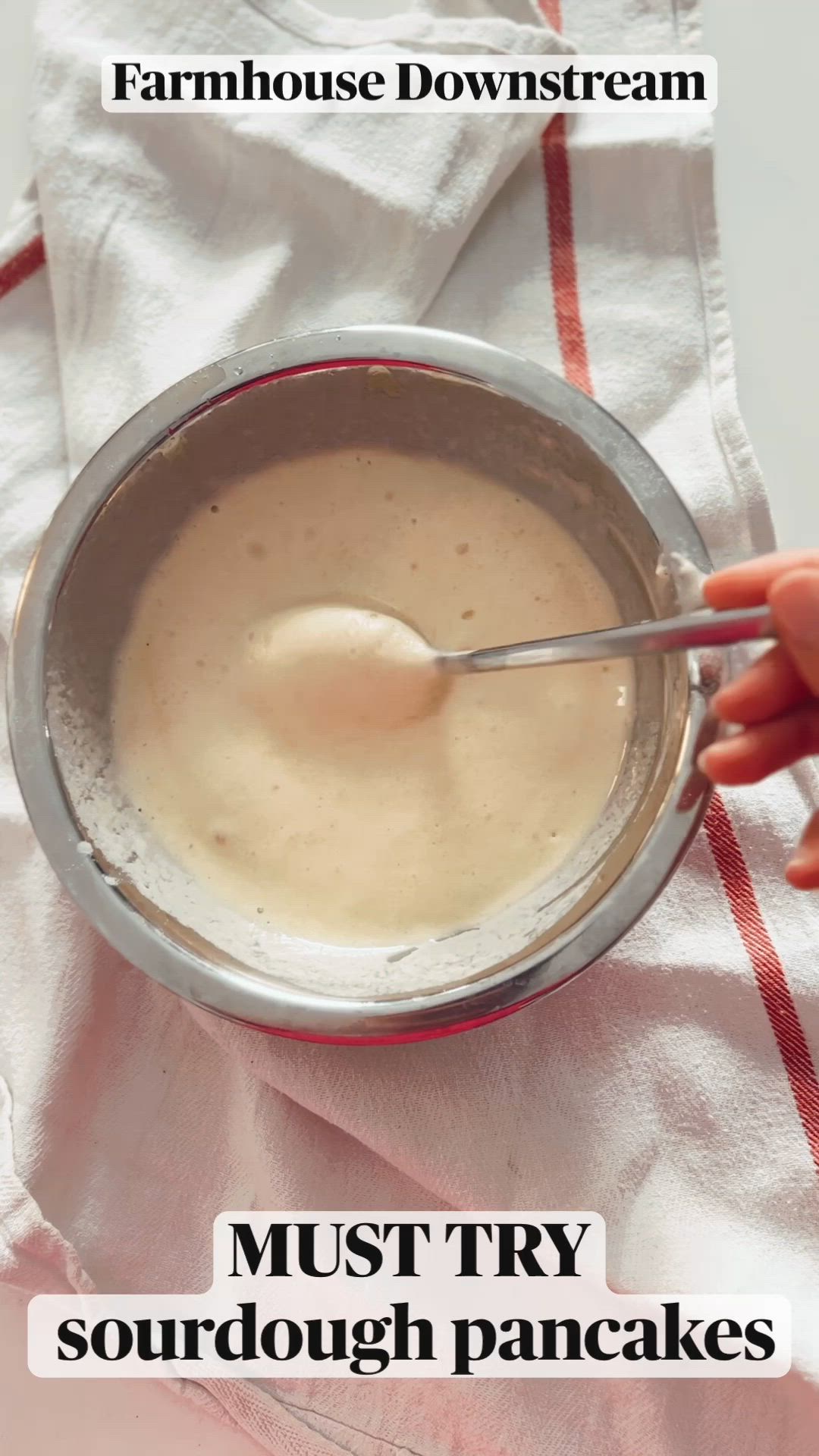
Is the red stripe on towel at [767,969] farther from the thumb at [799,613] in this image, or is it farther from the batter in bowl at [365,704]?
the thumb at [799,613]

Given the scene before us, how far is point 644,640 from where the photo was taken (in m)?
0.60

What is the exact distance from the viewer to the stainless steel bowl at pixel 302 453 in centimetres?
70

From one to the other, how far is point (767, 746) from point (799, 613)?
0.25 feet

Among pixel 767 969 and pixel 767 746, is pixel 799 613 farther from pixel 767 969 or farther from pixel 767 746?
pixel 767 969

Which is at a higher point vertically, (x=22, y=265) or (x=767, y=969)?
(x=22, y=265)

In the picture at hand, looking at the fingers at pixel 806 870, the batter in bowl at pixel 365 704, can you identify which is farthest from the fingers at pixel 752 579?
the batter in bowl at pixel 365 704

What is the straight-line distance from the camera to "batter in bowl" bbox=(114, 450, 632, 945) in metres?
0.80

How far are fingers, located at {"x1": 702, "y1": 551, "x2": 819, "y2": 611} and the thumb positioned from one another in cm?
2

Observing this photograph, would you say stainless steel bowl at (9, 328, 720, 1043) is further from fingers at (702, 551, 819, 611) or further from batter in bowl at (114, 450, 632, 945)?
fingers at (702, 551, 819, 611)

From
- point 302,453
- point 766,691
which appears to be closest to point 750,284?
point 302,453

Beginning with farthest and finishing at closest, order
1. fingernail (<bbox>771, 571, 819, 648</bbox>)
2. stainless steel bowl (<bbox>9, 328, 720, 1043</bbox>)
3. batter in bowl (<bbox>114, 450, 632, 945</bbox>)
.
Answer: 1. batter in bowl (<bbox>114, 450, 632, 945</bbox>)
2. stainless steel bowl (<bbox>9, 328, 720, 1043</bbox>)
3. fingernail (<bbox>771, 571, 819, 648</bbox>)

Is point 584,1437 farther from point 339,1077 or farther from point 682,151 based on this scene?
point 682,151

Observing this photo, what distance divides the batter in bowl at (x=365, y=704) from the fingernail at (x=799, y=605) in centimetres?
27

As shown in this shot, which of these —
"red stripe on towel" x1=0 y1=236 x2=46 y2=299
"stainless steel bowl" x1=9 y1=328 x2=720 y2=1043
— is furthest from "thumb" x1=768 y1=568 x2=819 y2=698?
"red stripe on towel" x1=0 y1=236 x2=46 y2=299
